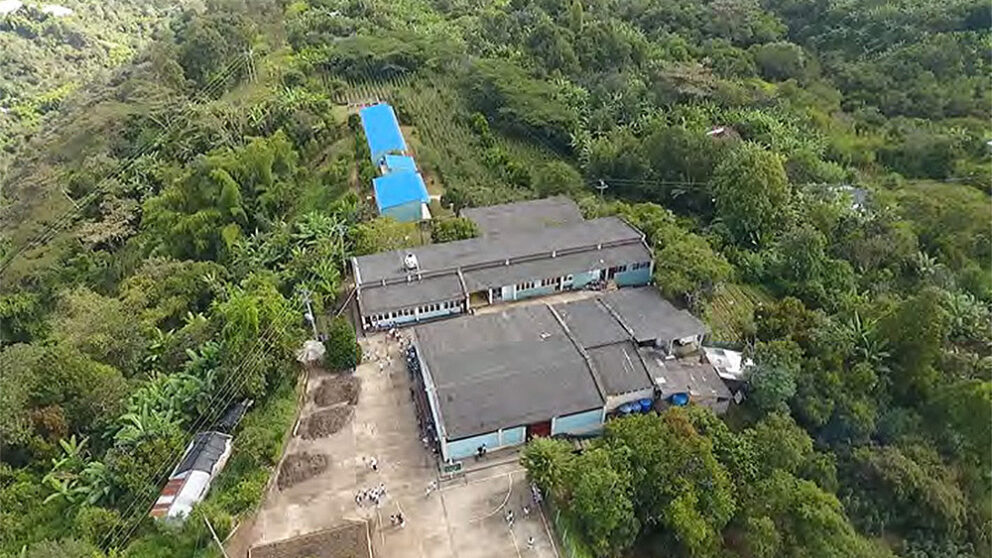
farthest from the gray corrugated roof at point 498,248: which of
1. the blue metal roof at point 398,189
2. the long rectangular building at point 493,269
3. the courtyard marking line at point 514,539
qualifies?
Result: the courtyard marking line at point 514,539

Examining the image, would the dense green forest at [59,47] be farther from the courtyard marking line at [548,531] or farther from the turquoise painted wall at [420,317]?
the courtyard marking line at [548,531]

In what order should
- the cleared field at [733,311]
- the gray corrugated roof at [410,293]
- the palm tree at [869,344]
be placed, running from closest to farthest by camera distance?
the palm tree at [869,344] → the gray corrugated roof at [410,293] → the cleared field at [733,311]

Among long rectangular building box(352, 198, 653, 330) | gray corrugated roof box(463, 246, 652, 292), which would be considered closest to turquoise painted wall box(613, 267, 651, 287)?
long rectangular building box(352, 198, 653, 330)

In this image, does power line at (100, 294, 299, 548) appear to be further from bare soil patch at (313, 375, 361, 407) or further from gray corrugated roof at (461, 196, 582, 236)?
gray corrugated roof at (461, 196, 582, 236)

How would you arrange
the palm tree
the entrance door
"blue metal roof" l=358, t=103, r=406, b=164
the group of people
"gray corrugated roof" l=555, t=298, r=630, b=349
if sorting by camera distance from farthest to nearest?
"blue metal roof" l=358, t=103, r=406, b=164
the palm tree
"gray corrugated roof" l=555, t=298, r=630, b=349
the entrance door
the group of people

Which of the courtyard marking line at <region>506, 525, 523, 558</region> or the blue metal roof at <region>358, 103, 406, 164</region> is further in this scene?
the blue metal roof at <region>358, 103, 406, 164</region>

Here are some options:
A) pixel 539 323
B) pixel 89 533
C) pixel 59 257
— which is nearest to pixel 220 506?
pixel 89 533

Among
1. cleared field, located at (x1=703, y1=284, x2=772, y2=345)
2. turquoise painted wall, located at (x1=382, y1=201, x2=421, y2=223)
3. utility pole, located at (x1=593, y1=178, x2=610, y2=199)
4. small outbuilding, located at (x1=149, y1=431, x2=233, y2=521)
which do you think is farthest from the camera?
utility pole, located at (x1=593, y1=178, x2=610, y2=199)
